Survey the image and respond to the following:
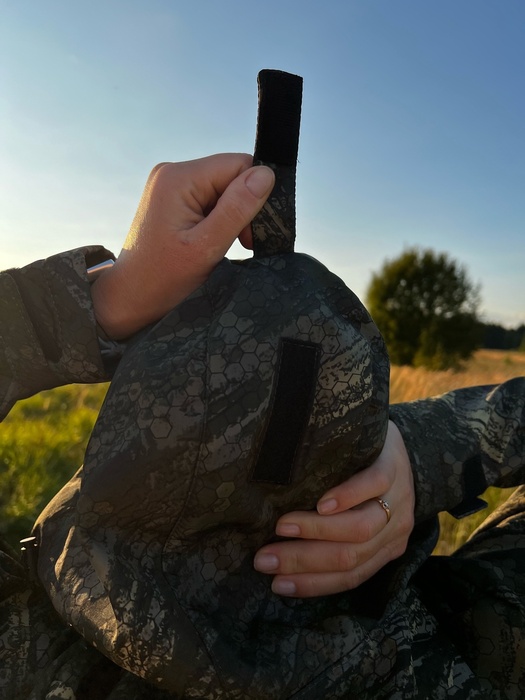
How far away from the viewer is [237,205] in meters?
1.11

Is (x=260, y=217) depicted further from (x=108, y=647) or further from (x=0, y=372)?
(x=108, y=647)

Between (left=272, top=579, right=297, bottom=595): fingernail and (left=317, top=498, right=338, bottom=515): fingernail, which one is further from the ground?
(left=317, top=498, right=338, bottom=515): fingernail

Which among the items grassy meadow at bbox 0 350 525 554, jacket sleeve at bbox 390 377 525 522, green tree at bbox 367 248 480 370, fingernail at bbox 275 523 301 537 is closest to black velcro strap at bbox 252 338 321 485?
fingernail at bbox 275 523 301 537

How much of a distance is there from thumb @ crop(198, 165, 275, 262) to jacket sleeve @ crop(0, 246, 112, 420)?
0.29 meters

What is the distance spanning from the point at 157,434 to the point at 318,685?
530 mm

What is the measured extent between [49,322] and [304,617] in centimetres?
79

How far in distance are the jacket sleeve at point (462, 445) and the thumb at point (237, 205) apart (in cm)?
74

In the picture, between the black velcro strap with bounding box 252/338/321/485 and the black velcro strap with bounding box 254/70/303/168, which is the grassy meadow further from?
the black velcro strap with bounding box 254/70/303/168

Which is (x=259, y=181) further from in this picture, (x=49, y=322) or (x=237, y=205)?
(x=49, y=322)

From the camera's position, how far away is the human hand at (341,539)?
1.19 meters

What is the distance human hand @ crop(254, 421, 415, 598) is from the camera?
1.19 meters

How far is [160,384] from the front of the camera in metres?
1.04

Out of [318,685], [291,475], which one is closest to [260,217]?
[291,475]

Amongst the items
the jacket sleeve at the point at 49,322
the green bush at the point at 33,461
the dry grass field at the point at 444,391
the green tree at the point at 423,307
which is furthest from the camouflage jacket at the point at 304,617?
the green tree at the point at 423,307
